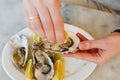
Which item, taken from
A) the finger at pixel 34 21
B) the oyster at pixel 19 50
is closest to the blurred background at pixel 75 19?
the oyster at pixel 19 50

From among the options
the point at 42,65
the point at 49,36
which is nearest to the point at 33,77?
the point at 42,65

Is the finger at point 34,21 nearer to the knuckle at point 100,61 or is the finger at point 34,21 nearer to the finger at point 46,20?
the finger at point 46,20

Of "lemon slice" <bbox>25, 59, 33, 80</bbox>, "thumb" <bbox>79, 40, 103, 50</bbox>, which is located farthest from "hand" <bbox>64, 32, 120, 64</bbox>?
"lemon slice" <bbox>25, 59, 33, 80</bbox>

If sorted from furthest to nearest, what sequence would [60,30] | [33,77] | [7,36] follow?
[7,36]
[33,77]
[60,30]

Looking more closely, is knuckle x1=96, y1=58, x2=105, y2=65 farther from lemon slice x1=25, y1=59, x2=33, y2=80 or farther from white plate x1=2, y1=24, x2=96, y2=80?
lemon slice x1=25, y1=59, x2=33, y2=80

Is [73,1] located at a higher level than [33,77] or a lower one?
higher

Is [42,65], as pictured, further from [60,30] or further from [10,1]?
[10,1]

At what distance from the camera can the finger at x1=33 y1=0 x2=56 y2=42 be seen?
Answer: 692 millimetres

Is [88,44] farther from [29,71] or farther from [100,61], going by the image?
[29,71]

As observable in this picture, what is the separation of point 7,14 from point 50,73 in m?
0.32

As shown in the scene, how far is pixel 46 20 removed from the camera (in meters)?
0.69

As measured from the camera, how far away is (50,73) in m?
0.79

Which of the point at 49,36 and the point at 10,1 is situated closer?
Result: the point at 49,36

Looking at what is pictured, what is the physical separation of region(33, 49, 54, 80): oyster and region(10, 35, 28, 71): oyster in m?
0.03
